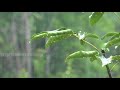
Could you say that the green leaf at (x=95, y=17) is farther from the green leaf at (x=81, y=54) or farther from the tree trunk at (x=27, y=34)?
the tree trunk at (x=27, y=34)

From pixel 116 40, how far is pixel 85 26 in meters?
13.9

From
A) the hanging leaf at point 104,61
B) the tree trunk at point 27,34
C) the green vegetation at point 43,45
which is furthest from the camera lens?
the tree trunk at point 27,34

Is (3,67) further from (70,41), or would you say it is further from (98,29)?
(98,29)

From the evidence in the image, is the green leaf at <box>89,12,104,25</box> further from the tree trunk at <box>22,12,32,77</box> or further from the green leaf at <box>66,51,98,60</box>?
the tree trunk at <box>22,12,32,77</box>

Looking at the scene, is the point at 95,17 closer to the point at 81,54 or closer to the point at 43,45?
the point at 81,54

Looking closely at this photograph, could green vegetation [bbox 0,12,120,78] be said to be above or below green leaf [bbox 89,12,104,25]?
above

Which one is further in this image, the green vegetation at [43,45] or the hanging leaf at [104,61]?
the green vegetation at [43,45]

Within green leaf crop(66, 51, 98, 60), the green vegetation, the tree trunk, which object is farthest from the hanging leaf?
the tree trunk

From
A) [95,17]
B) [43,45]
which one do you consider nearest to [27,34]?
[43,45]

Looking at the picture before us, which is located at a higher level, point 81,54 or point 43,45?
point 43,45

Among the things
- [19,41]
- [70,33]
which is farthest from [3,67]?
[70,33]

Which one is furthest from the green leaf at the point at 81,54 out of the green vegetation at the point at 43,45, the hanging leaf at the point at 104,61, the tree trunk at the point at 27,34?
the tree trunk at the point at 27,34

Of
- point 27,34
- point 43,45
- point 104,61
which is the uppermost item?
point 27,34

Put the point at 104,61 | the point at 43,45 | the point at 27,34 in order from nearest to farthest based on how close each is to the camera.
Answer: the point at 104,61 → the point at 43,45 → the point at 27,34
